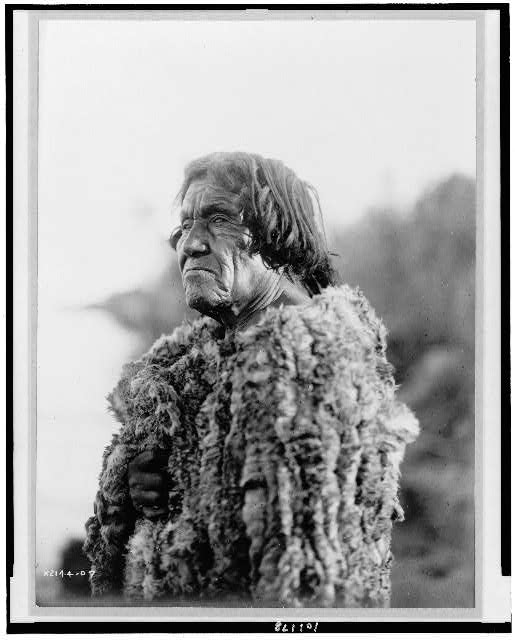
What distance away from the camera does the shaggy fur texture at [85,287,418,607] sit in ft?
5.91

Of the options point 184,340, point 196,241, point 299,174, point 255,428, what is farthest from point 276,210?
point 255,428

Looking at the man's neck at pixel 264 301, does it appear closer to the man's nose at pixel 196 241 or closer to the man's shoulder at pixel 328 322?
the man's shoulder at pixel 328 322

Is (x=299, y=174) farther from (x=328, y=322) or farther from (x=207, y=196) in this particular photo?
(x=328, y=322)

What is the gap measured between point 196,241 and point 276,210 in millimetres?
212

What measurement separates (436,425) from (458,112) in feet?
2.59

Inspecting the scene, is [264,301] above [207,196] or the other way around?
the other way around

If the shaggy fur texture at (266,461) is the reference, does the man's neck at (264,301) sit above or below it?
above

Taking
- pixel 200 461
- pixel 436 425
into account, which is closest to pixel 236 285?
pixel 200 461

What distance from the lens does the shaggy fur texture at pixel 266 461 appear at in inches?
70.9

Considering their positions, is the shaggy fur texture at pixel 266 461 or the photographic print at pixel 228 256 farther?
the photographic print at pixel 228 256

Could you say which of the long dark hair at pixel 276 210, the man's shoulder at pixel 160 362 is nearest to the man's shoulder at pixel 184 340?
the man's shoulder at pixel 160 362

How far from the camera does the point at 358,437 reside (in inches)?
72.0

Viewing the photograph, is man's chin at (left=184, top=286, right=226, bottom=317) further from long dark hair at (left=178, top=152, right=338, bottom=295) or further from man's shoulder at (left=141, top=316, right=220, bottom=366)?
long dark hair at (left=178, top=152, right=338, bottom=295)

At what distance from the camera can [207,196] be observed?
1.91 metres
